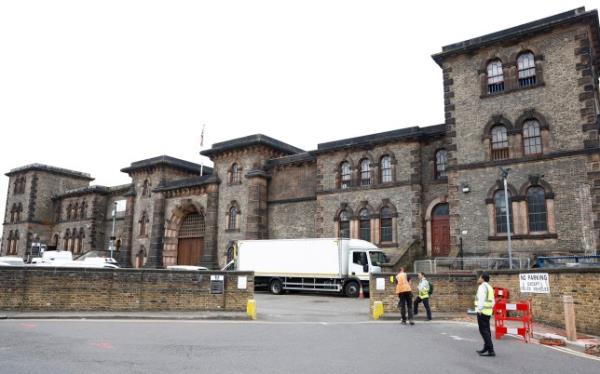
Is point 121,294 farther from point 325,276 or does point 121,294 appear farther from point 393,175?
point 393,175

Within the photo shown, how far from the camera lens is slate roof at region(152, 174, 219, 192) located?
38.6 m

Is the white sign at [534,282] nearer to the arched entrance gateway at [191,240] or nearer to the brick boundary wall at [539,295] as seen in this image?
the brick boundary wall at [539,295]

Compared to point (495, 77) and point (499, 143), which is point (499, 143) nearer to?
point (499, 143)

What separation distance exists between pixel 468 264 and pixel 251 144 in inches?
751

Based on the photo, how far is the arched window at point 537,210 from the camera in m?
22.4

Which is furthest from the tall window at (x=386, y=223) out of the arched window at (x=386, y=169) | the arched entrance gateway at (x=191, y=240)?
the arched entrance gateway at (x=191, y=240)

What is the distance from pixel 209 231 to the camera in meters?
37.7

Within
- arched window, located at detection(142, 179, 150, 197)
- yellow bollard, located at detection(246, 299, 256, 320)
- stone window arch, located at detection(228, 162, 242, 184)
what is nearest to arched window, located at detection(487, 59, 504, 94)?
yellow bollard, located at detection(246, 299, 256, 320)

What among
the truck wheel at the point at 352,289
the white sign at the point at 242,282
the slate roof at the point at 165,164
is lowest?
the truck wheel at the point at 352,289

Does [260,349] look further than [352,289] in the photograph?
No

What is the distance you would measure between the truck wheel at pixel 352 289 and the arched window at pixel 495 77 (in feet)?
39.9

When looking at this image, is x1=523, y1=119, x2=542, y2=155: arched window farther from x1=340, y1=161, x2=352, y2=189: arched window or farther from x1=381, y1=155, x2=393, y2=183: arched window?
x1=340, y1=161, x2=352, y2=189: arched window

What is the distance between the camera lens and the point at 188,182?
4081 centimetres

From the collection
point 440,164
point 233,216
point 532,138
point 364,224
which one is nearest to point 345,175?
point 364,224
